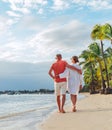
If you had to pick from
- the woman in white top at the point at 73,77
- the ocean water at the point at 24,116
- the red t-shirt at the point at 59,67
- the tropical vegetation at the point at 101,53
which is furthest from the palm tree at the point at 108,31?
the red t-shirt at the point at 59,67

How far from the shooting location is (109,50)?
67312mm

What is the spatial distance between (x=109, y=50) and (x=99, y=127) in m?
61.4

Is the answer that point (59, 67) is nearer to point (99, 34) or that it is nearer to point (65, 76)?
point (65, 76)

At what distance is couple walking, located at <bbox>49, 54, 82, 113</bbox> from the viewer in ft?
35.6

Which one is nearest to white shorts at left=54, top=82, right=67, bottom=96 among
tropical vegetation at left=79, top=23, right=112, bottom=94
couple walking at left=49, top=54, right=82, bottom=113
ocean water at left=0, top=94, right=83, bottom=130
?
couple walking at left=49, top=54, right=82, bottom=113

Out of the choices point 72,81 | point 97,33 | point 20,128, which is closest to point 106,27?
point 97,33

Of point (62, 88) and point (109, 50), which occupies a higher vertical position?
point (109, 50)

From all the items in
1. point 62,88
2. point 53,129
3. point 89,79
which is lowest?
point 53,129

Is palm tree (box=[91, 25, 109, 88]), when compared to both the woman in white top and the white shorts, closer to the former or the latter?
the woman in white top

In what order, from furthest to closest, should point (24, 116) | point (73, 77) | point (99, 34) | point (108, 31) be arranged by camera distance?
1. point (99, 34)
2. point (108, 31)
3. point (73, 77)
4. point (24, 116)

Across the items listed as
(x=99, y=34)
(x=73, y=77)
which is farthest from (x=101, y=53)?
(x=73, y=77)

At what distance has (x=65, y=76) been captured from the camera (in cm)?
1098

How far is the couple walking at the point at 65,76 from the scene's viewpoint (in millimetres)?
10859

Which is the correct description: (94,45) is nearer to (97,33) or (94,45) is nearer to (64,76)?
(97,33)
